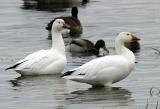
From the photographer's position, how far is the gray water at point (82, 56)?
12.8 m

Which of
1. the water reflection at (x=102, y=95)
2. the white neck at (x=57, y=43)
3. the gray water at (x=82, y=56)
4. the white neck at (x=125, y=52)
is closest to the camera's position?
the gray water at (x=82, y=56)

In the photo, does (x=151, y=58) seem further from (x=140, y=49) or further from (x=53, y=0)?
(x=53, y=0)

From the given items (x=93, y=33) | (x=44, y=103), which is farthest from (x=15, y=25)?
(x=44, y=103)

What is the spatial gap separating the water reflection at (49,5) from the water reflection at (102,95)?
54.6ft

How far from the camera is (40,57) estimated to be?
16.2m

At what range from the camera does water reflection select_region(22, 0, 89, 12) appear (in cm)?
3100

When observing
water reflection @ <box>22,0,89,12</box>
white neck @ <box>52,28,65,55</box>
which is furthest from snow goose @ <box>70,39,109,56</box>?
water reflection @ <box>22,0,89,12</box>

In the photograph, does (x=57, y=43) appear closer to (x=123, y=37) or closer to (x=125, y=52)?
(x=123, y=37)

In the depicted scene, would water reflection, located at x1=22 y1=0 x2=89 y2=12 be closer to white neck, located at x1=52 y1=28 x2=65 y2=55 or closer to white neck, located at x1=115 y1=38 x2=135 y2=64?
white neck, located at x1=52 y1=28 x2=65 y2=55

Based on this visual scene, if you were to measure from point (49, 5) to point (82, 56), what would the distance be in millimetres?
13523

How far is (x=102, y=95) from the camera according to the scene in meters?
13.5

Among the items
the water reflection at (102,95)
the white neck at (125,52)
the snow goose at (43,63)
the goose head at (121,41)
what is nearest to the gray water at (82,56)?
the water reflection at (102,95)

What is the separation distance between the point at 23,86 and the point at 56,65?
→ 166 centimetres

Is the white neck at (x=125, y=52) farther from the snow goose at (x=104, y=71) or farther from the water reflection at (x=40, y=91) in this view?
the water reflection at (x=40, y=91)
